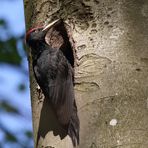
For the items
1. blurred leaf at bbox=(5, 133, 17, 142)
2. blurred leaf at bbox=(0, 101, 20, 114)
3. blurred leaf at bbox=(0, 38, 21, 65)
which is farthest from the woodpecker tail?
→ blurred leaf at bbox=(0, 101, 20, 114)

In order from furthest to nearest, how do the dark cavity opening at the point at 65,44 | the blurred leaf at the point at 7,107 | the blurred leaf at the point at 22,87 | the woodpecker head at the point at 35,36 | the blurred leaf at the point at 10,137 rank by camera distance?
the blurred leaf at the point at 7,107
the blurred leaf at the point at 22,87
the blurred leaf at the point at 10,137
the woodpecker head at the point at 35,36
the dark cavity opening at the point at 65,44

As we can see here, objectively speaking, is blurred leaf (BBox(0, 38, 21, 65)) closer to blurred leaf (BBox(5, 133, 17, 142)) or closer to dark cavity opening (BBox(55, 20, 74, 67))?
blurred leaf (BBox(5, 133, 17, 142))

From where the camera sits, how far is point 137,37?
2850 mm

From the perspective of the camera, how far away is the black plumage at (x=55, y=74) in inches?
117

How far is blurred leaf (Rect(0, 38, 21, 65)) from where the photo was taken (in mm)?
5117

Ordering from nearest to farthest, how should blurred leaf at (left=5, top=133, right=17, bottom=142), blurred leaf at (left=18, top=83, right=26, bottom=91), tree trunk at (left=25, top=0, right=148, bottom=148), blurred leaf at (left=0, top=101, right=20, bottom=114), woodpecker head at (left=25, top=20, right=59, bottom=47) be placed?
tree trunk at (left=25, top=0, right=148, bottom=148) < woodpecker head at (left=25, top=20, right=59, bottom=47) < blurred leaf at (left=5, top=133, right=17, bottom=142) < blurred leaf at (left=18, top=83, right=26, bottom=91) < blurred leaf at (left=0, top=101, right=20, bottom=114)

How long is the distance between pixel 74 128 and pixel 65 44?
2.96 feet

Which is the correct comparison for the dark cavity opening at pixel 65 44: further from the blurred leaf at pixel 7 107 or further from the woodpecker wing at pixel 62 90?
the blurred leaf at pixel 7 107

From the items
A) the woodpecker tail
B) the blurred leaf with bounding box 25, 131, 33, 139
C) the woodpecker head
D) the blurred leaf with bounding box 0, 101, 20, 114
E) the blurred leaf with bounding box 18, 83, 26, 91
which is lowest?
the blurred leaf with bounding box 25, 131, 33, 139

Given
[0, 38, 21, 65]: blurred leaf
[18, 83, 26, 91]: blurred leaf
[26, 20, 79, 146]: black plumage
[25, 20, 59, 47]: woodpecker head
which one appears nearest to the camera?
[26, 20, 79, 146]: black plumage

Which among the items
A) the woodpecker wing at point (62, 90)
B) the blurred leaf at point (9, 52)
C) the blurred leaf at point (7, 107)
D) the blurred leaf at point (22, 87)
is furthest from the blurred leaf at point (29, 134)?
the woodpecker wing at point (62, 90)

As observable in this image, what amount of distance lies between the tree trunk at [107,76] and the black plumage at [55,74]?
0.07 metres

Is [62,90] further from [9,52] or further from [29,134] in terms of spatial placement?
[29,134]

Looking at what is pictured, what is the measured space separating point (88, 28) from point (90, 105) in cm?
54
